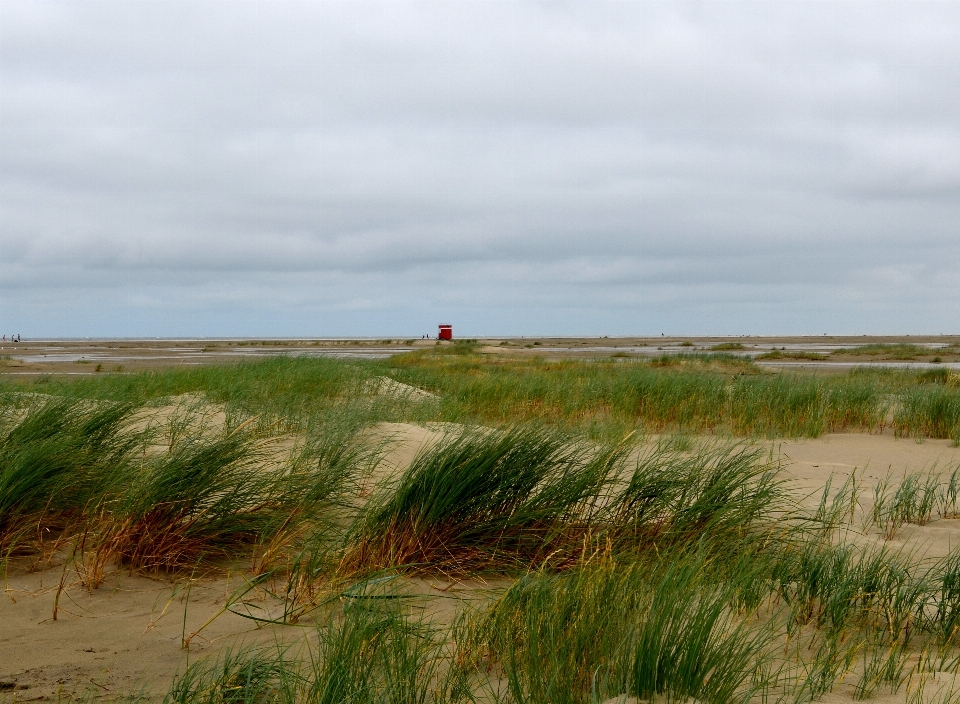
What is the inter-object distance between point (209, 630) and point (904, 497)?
4771 millimetres

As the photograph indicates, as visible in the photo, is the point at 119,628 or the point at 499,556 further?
the point at 499,556

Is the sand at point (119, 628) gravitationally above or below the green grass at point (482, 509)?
below

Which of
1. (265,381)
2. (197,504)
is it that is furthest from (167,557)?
(265,381)

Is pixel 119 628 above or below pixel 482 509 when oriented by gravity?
below

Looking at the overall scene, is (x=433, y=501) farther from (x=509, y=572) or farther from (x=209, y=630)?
(x=209, y=630)

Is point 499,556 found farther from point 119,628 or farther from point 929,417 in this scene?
point 929,417

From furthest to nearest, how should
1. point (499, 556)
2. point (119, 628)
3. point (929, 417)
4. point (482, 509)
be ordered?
point (929, 417) → point (482, 509) → point (499, 556) → point (119, 628)

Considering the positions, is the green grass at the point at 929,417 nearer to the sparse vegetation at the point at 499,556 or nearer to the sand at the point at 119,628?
the sparse vegetation at the point at 499,556

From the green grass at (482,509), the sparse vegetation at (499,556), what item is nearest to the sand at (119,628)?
the sparse vegetation at (499,556)

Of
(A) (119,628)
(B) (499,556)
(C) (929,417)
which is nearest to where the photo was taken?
(A) (119,628)

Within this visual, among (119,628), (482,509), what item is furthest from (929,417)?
(119,628)

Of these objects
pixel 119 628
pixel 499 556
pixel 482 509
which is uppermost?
pixel 482 509

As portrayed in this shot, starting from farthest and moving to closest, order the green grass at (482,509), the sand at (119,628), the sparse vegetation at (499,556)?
the green grass at (482,509), the sand at (119,628), the sparse vegetation at (499,556)

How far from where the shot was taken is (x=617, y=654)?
8.41 ft
